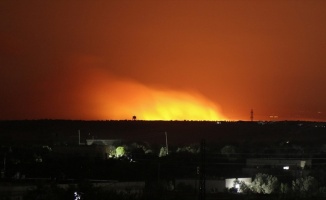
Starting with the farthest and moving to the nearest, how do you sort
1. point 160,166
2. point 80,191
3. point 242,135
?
point 242,135
point 160,166
point 80,191

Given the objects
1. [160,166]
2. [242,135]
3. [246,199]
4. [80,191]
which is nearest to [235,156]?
[160,166]

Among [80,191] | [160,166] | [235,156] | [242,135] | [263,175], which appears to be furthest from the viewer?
[242,135]

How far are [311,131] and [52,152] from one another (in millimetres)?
68571

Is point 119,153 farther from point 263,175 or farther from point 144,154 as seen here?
point 263,175

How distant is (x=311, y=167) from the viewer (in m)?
58.4

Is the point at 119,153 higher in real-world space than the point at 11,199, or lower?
higher

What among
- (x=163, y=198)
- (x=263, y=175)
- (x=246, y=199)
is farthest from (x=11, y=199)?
(x=263, y=175)

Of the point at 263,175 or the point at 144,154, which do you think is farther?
the point at 144,154

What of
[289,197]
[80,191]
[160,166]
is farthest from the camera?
[160,166]

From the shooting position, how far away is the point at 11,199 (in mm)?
32312

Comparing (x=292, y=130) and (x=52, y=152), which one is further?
(x=292, y=130)

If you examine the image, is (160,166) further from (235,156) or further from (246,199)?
(246,199)

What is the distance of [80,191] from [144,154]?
108 ft

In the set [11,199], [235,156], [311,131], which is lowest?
[11,199]
